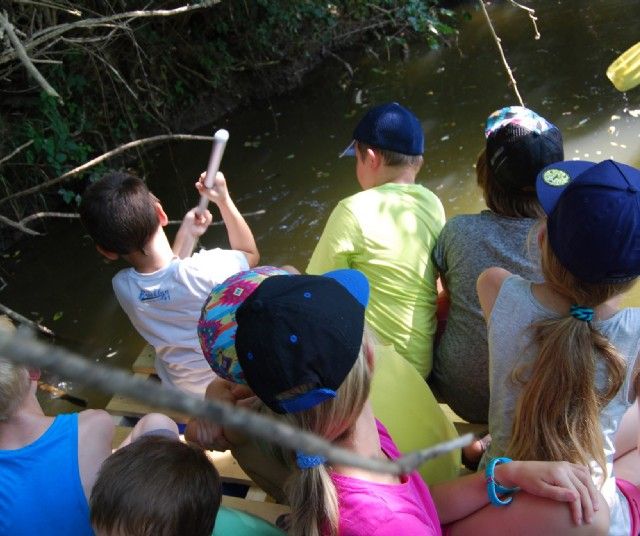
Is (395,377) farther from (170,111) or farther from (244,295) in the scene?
(170,111)

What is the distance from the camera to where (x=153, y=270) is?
2166 mm

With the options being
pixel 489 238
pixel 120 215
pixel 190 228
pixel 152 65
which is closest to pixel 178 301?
pixel 120 215

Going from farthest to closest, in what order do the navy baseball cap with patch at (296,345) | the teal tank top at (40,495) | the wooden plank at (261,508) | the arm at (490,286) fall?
1. the wooden plank at (261,508)
2. the arm at (490,286)
3. the teal tank top at (40,495)
4. the navy baseball cap with patch at (296,345)

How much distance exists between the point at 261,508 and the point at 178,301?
2.42 feet

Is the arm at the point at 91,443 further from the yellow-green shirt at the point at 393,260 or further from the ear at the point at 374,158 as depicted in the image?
the ear at the point at 374,158

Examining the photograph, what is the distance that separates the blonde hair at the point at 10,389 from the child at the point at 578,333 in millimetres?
1122

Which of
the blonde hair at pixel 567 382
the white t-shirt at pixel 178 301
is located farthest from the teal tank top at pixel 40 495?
the blonde hair at pixel 567 382

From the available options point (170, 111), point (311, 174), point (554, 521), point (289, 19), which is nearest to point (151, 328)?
point (554, 521)

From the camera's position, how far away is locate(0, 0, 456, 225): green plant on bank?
162 inches

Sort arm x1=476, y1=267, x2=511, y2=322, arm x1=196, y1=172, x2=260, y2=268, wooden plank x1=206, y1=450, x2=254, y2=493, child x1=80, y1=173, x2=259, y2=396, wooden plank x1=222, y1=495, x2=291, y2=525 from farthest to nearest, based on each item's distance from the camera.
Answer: arm x1=196, y1=172, x2=260, y2=268, child x1=80, y1=173, x2=259, y2=396, wooden plank x1=206, y1=450, x2=254, y2=493, wooden plank x1=222, y1=495, x2=291, y2=525, arm x1=476, y1=267, x2=511, y2=322

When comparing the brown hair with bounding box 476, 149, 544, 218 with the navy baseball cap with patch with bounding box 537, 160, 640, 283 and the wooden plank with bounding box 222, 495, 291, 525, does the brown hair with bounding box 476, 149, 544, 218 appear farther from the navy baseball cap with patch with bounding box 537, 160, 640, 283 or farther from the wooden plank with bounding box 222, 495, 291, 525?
the wooden plank with bounding box 222, 495, 291, 525

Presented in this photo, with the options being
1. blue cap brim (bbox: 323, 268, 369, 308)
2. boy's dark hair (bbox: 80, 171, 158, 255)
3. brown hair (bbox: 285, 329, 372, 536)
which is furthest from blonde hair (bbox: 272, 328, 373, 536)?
boy's dark hair (bbox: 80, 171, 158, 255)

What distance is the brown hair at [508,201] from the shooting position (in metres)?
1.82

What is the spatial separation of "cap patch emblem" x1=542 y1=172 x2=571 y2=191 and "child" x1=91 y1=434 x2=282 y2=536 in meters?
0.99
